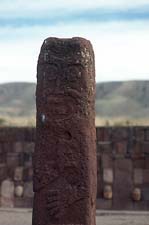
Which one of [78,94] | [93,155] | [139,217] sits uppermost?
[78,94]

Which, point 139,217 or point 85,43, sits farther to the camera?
point 139,217

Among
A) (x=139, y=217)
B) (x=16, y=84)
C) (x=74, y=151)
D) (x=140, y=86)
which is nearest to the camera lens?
(x=74, y=151)

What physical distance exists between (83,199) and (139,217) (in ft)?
18.8

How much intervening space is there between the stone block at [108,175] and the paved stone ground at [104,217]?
91 centimetres

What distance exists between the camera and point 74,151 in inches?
363

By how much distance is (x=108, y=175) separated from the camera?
16.3 metres

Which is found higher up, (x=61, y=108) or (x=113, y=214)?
(x=61, y=108)

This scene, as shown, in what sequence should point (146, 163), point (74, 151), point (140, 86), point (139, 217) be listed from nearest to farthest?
1. point (74, 151)
2. point (139, 217)
3. point (146, 163)
4. point (140, 86)

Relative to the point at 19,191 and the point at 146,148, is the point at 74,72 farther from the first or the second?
the point at 19,191

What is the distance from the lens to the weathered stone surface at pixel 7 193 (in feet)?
54.0

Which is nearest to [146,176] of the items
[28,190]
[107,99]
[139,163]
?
→ [139,163]

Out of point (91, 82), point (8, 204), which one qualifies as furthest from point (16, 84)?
point (91, 82)

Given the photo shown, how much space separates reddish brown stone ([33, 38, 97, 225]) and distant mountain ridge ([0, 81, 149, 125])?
173 feet

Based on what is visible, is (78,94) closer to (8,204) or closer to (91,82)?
(91,82)
